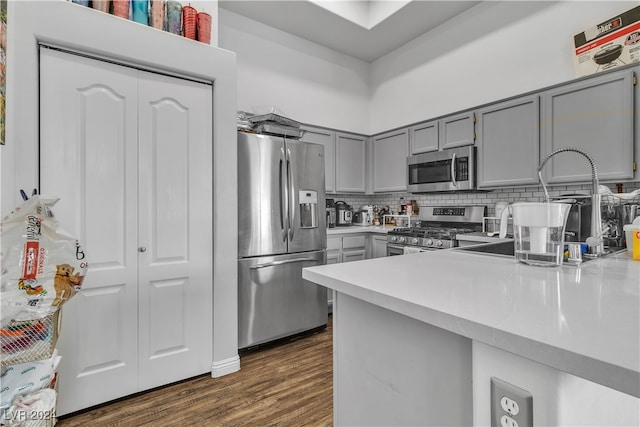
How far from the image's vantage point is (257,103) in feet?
11.4

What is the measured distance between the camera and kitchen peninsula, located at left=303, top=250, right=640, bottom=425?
532mm

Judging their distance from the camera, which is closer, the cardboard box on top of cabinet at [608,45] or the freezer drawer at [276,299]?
the cardboard box on top of cabinet at [608,45]

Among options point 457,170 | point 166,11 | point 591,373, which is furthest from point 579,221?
point 166,11

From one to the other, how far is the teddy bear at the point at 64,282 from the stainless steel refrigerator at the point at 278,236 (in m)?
1.13

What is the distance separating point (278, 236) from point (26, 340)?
1656 mm

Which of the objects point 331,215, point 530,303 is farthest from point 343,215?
point 530,303

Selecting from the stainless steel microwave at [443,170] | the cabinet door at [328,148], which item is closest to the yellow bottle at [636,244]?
the stainless steel microwave at [443,170]

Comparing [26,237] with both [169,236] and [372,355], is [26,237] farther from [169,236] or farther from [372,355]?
[372,355]

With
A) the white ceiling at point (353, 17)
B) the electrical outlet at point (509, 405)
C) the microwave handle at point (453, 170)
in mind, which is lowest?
the electrical outlet at point (509, 405)

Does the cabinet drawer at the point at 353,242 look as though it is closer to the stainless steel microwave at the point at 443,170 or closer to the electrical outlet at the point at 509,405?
the stainless steel microwave at the point at 443,170

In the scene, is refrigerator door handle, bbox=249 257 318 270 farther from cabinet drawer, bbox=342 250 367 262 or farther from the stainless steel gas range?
the stainless steel gas range

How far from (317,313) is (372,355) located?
202cm

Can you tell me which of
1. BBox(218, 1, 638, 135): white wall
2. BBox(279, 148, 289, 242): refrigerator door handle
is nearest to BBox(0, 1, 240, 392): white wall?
BBox(279, 148, 289, 242): refrigerator door handle

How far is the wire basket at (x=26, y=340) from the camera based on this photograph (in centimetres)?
133
